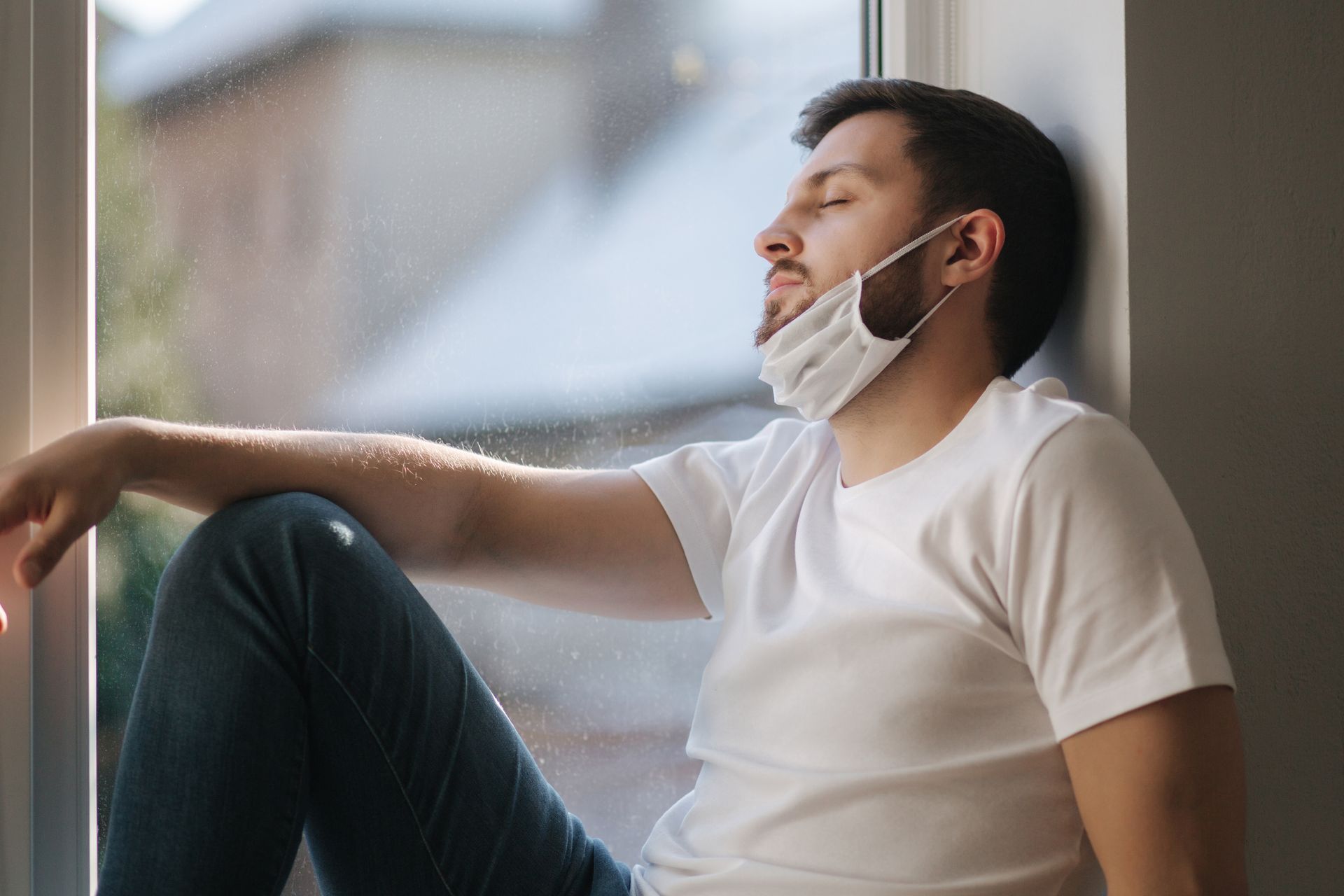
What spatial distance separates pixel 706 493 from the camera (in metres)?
1.25

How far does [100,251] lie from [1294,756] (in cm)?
147

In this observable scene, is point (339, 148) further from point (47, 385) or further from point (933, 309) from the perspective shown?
point (933, 309)

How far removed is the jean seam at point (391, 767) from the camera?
0.99m

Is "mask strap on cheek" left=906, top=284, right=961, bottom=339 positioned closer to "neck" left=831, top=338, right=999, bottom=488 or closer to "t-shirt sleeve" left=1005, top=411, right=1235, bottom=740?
"neck" left=831, top=338, right=999, bottom=488

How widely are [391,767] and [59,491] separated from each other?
16.0 inches

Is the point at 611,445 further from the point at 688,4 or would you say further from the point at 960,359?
the point at 688,4

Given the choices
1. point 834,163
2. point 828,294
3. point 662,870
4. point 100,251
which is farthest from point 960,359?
point 100,251

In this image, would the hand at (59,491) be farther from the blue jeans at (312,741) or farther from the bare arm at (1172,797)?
the bare arm at (1172,797)

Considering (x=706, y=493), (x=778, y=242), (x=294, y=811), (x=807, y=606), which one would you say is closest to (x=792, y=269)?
(x=778, y=242)

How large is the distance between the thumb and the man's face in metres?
0.72

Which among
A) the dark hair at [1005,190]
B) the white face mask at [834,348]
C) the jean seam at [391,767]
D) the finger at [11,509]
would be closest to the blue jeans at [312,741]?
the jean seam at [391,767]

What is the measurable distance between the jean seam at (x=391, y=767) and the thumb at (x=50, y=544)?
0.81ft

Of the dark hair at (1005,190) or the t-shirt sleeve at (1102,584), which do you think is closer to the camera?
the t-shirt sleeve at (1102,584)

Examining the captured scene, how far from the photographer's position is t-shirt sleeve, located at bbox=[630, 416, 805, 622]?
1232 mm
